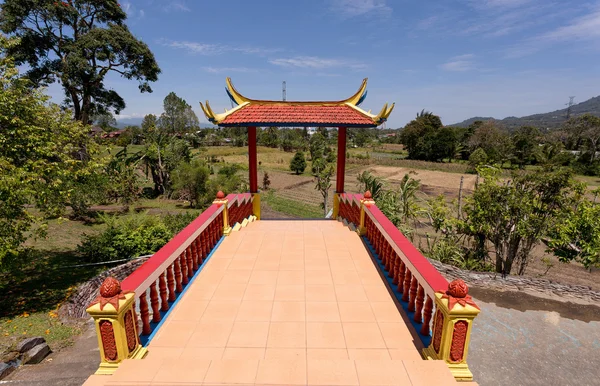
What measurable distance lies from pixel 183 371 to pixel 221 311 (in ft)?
5.43

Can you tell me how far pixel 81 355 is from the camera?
7254mm

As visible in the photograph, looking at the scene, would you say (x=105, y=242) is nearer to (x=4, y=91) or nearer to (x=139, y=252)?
(x=139, y=252)

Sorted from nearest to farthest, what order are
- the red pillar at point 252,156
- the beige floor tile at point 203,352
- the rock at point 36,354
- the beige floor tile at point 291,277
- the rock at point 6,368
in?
the beige floor tile at point 203,352
the beige floor tile at point 291,277
the rock at point 6,368
the rock at point 36,354
the red pillar at point 252,156

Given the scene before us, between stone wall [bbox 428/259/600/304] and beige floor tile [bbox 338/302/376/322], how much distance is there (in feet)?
35.1

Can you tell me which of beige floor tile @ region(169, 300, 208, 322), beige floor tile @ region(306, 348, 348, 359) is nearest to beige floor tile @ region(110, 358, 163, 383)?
beige floor tile @ region(169, 300, 208, 322)

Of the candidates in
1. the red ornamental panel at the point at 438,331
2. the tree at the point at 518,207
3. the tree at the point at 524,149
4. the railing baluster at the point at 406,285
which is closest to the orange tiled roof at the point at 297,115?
the railing baluster at the point at 406,285

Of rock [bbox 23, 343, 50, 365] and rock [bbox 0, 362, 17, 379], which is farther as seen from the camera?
rock [bbox 23, 343, 50, 365]

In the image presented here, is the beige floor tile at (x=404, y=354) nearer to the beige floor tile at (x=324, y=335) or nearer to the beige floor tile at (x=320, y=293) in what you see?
the beige floor tile at (x=324, y=335)

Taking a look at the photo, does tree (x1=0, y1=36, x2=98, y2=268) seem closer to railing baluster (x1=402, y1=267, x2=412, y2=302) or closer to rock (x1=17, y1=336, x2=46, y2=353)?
rock (x1=17, y1=336, x2=46, y2=353)

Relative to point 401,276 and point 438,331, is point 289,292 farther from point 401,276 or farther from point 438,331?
point 438,331

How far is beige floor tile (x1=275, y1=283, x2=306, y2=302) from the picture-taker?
5.28 m

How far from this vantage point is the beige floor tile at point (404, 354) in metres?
3.91

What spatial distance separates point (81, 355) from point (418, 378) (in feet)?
25.5

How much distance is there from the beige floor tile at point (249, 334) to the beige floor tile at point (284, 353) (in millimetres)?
168
